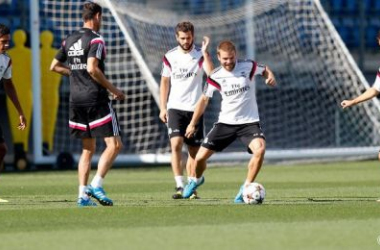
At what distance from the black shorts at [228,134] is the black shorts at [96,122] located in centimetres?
113

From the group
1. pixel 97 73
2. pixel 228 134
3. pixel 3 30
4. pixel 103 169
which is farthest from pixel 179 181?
pixel 3 30

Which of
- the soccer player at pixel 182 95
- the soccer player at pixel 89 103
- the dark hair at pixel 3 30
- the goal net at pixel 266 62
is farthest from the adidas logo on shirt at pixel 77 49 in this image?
the goal net at pixel 266 62

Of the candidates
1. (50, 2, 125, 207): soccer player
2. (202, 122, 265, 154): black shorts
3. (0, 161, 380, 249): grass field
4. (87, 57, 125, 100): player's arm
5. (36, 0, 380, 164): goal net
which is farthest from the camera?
(36, 0, 380, 164): goal net

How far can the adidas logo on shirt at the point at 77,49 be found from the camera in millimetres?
10852

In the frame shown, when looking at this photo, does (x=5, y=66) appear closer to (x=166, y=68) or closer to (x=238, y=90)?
(x=166, y=68)

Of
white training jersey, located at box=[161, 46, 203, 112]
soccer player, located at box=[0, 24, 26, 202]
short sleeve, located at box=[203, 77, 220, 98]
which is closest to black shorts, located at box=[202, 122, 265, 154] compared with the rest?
short sleeve, located at box=[203, 77, 220, 98]

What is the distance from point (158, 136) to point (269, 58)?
262 cm

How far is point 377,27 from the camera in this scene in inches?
1091

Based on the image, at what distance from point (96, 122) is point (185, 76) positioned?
2.10m

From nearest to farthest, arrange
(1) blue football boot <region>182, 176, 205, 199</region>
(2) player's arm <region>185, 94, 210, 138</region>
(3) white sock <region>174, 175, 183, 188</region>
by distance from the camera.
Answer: (2) player's arm <region>185, 94, 210, 138</region>, (1) blue football boot <region>182, 176, 205, 199</region>, (3) white sock <region>174, 175, 183, 188</region>

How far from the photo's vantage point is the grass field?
25.1ft

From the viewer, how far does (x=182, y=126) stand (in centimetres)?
1270

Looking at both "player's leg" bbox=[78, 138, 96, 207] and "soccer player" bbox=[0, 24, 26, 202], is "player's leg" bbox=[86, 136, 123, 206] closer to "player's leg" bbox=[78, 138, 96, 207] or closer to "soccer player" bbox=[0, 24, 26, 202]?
"player's leg" bbox=[78, 138, 96, 207]

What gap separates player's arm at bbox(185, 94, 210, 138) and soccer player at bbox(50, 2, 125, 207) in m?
1.12
